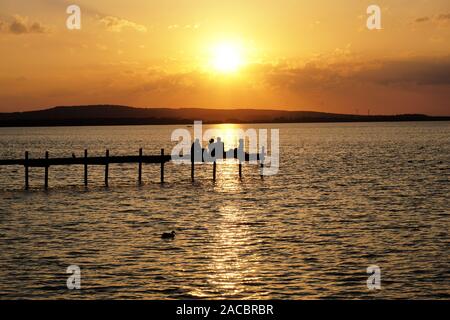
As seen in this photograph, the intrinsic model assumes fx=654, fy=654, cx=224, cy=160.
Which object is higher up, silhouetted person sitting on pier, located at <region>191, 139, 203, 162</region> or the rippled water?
silhouetted person sitting on pier, located at <region>191, 139, 203, 162</region>

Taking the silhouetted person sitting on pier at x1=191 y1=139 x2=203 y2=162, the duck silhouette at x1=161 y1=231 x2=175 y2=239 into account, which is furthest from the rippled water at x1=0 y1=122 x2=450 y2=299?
the silhouetted person sitting on pier at x1=191 y1=139 x2=203 y2=162

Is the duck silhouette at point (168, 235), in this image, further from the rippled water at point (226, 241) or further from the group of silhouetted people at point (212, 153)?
the group of silhouetted people at point (212, 153)

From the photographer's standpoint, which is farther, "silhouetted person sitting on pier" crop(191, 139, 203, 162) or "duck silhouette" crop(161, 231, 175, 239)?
"silhouetted person sitting on pier" crop(191, 139, 203, 162)

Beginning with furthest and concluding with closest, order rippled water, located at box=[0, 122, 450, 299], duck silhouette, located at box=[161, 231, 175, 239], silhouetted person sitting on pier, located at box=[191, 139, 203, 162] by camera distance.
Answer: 1. silhouetted person sitting on pier, located at box=[191, 139, 203, 162]
2. duck silhouette, located at box=[161, 231, 175, 239]
3. rippled water, located at box=[0, 122, 450, 299]

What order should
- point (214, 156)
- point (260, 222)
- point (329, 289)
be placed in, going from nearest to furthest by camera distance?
1. point (329, 289)
2. point (260, 222)
3. point (214, 156)

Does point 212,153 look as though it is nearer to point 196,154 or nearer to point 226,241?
point 196,154

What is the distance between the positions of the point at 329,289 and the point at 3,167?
6664cm

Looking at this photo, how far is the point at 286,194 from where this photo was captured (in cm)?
4712

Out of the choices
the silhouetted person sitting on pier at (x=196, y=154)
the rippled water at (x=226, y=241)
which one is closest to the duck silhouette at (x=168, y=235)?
the rippled water at (x=226, y=241)

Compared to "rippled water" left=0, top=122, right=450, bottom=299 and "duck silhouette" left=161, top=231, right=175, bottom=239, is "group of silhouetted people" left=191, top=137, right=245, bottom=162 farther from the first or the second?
"duck silhouette" left=161, top=231, right=175, bottom=239
